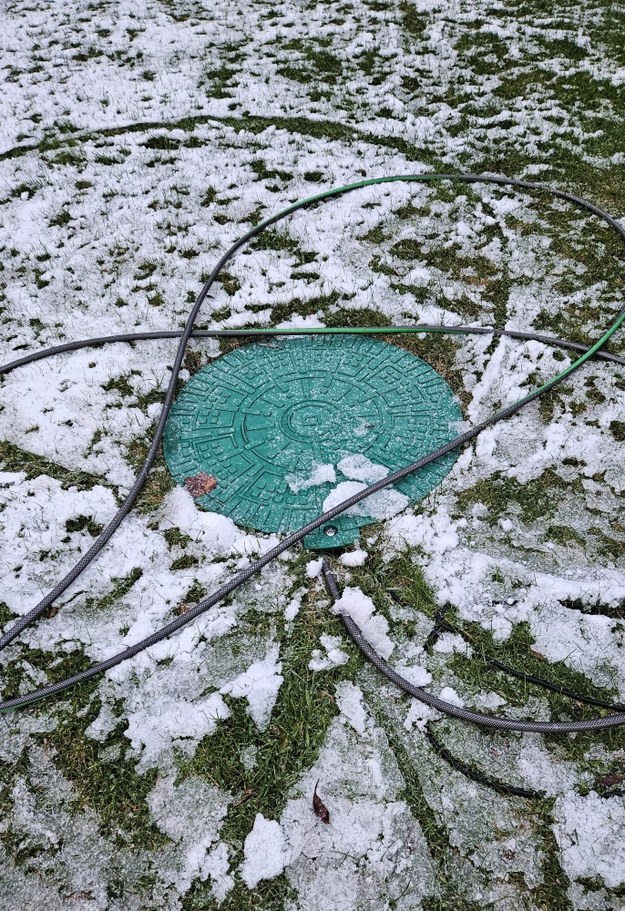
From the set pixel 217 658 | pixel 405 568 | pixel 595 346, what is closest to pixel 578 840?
pixel 405 568

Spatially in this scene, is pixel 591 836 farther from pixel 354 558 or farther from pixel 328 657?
pixel 354 558

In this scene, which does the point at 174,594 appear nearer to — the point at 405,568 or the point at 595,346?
the point at 405,568

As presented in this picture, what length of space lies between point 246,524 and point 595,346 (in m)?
2.00

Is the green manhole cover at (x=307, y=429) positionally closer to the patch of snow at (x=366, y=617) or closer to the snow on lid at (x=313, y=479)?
the snow on lid at (x=313, y=479)

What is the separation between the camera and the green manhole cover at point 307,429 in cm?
288

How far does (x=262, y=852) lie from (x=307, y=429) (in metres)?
1.71

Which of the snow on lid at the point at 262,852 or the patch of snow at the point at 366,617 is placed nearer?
the snow on lid at the point at 262,852

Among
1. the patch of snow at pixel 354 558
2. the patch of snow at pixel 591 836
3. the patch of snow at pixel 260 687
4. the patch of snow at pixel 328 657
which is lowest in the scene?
the patch of snow at pixel 591 836

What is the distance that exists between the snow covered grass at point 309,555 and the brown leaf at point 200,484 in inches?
1.7

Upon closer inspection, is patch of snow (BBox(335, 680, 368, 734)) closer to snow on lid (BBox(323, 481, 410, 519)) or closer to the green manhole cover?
the green manhole cover

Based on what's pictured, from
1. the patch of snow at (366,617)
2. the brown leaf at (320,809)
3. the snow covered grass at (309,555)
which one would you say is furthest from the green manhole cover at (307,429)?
the brown leaf at (320,809)

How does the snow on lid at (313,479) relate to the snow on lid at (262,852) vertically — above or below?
above

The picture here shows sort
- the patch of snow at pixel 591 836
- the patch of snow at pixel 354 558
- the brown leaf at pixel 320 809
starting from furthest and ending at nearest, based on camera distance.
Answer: the patch of snow at pixel 354 558 < the brown leaf at pixel 320 809 < the patch of snow at pixel 591 836

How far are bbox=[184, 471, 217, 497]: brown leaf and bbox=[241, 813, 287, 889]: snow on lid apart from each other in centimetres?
132
